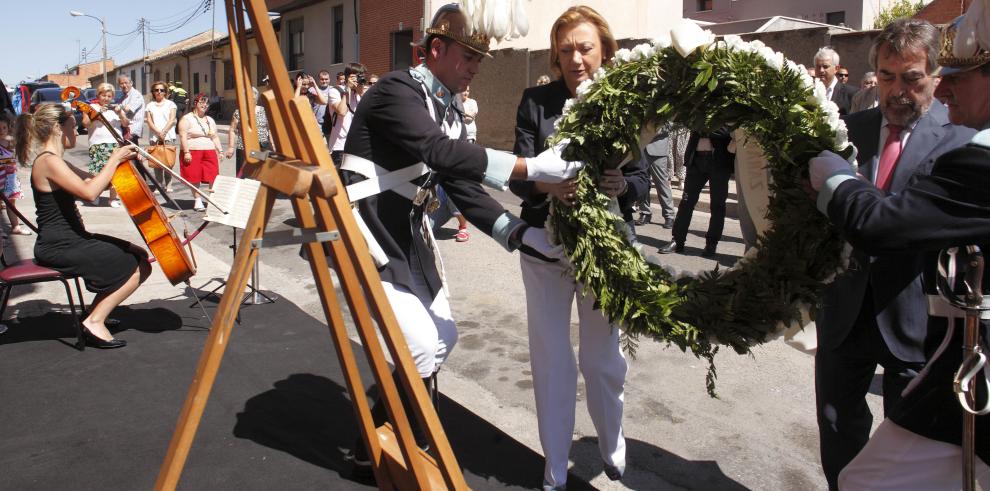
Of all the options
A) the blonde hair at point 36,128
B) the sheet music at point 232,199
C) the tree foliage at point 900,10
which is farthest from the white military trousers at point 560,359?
the tree foliage at point 900,10

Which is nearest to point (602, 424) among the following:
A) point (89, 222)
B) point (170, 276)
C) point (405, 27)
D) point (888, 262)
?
point (888, 262)

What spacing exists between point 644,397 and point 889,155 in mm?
2214

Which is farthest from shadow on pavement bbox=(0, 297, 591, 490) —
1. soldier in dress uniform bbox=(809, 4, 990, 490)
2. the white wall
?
the white wall

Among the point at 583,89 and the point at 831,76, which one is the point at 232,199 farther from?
the point at 831,76

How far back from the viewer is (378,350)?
2.42m

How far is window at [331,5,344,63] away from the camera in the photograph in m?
30.1

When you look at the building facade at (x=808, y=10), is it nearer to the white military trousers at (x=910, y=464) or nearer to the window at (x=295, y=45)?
the window at (x=295, y=45)

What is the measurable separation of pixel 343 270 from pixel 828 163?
1542 millimetres

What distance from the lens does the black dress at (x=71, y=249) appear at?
5.27m

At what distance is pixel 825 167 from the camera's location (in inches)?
93.5

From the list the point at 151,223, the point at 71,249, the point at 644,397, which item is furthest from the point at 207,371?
the point at 71,249

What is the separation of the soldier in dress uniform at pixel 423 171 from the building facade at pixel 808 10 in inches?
1530

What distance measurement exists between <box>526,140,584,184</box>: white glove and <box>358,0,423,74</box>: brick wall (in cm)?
2235

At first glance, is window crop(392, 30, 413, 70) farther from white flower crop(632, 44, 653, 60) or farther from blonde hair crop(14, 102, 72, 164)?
white flower crop(632, 44, 653, 60)
